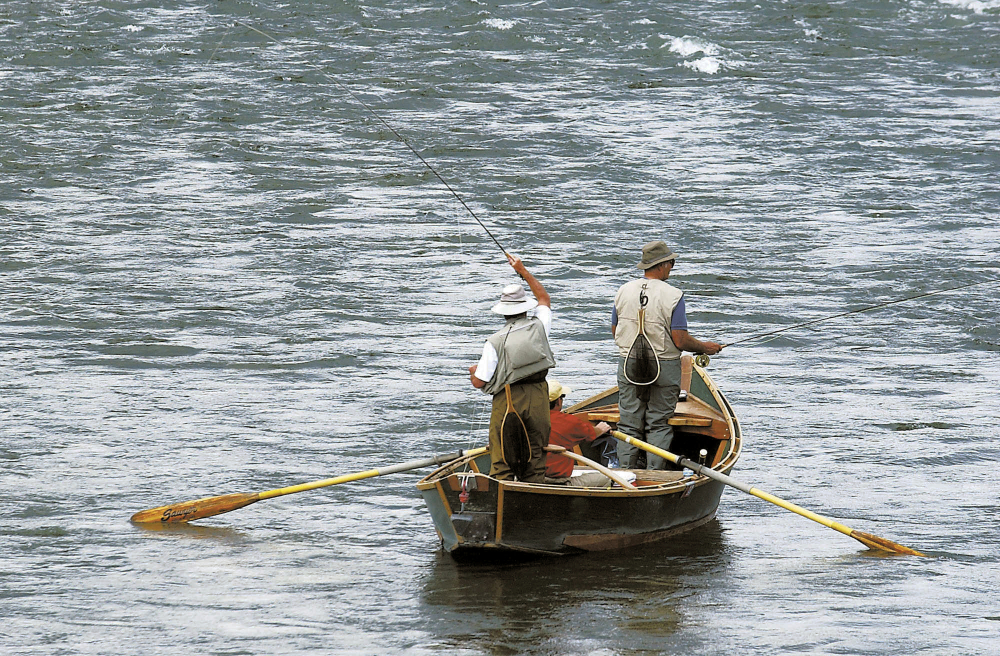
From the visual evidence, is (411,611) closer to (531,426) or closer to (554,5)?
(531,426)

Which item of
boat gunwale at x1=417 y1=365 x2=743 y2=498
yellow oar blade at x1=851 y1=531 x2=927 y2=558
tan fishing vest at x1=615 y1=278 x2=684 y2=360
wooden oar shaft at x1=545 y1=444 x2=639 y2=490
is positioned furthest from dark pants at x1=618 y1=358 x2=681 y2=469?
yellow oar blade at x1=851 y1=531 x2=927 y2=558

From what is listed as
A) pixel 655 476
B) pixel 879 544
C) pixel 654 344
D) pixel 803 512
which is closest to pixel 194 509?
pixel 655 476

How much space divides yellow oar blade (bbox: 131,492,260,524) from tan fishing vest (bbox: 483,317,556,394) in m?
2.11

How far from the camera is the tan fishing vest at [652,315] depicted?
888 cm

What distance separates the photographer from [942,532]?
9.28 m

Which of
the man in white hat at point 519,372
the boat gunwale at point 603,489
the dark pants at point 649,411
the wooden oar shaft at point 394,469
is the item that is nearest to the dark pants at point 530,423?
the man in white hat at point 519,372

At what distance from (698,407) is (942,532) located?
1.88 meters

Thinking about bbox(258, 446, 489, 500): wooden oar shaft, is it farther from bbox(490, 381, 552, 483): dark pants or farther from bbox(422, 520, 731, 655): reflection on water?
bbox(422, 520, 731, 655): reflection on water

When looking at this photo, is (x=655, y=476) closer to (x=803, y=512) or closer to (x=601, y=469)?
(x=601, y=469)

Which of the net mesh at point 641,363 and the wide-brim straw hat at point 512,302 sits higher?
the wide-brim straw hat at point 512,302

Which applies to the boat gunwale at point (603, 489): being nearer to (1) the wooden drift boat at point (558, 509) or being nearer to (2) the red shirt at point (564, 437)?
(1) the wooden drift boat at point (558, 509)

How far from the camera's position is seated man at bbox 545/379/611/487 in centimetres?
845

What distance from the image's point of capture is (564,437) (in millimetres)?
8664

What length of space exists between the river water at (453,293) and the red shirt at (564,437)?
1.91ft
